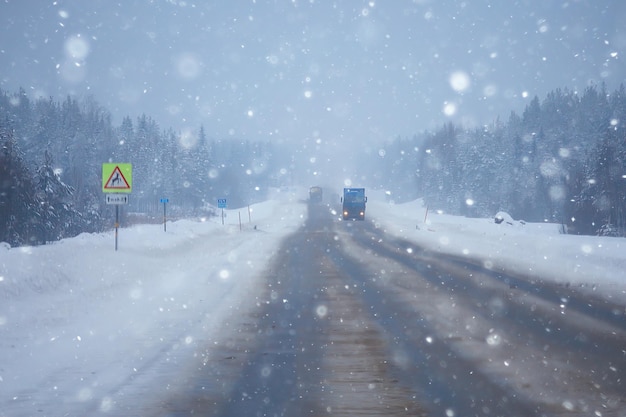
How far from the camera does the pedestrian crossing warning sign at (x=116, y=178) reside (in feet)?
55.5

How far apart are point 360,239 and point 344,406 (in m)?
25.7

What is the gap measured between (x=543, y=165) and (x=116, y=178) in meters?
89.1

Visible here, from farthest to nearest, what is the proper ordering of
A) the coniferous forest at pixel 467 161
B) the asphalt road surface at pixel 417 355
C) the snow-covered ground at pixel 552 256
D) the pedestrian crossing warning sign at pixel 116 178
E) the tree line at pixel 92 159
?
the coniferous forest at pixel 467 161 → the tree line at pixel 92 159 → the pedestrian crossing warning sign at pixel 116 178 → the snow-covered ground at pixel 552 256 → the asphalt road surface at pixel 417 355

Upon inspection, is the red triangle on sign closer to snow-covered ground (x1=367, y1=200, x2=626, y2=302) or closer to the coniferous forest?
snow-covered ground (x1=367, y1=200, x2=626, y2=302)

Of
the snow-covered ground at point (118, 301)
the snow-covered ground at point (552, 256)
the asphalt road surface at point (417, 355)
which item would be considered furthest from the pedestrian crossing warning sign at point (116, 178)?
the snow-covered ground at point (552, 256)

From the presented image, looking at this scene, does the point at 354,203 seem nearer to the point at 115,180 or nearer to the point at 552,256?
the point at 552,256

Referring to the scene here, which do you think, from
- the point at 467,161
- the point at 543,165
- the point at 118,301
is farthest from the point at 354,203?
the point at 467,161

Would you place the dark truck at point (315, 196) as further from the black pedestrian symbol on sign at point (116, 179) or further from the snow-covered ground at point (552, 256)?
the black pedestrian symbol on sign at point (116, 179)

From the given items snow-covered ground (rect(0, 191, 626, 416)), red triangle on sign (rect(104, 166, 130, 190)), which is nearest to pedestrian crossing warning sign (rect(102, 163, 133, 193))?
red triangle on sign (rect(104, 166, 130, 190))

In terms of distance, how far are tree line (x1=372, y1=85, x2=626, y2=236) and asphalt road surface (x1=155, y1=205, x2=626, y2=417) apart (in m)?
47.9

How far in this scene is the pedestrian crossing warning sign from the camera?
55.5 feet

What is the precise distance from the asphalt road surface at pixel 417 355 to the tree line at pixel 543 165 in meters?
47.9

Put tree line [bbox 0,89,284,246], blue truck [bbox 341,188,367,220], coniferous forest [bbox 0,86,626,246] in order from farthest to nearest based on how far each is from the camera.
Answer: coniferous forest [bbox 0,86,626,246] < blue truck [bbox 341,188,367,220] < tree line [bbox 0,89,284,246]

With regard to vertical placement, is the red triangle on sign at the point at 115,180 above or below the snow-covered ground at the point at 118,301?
above
